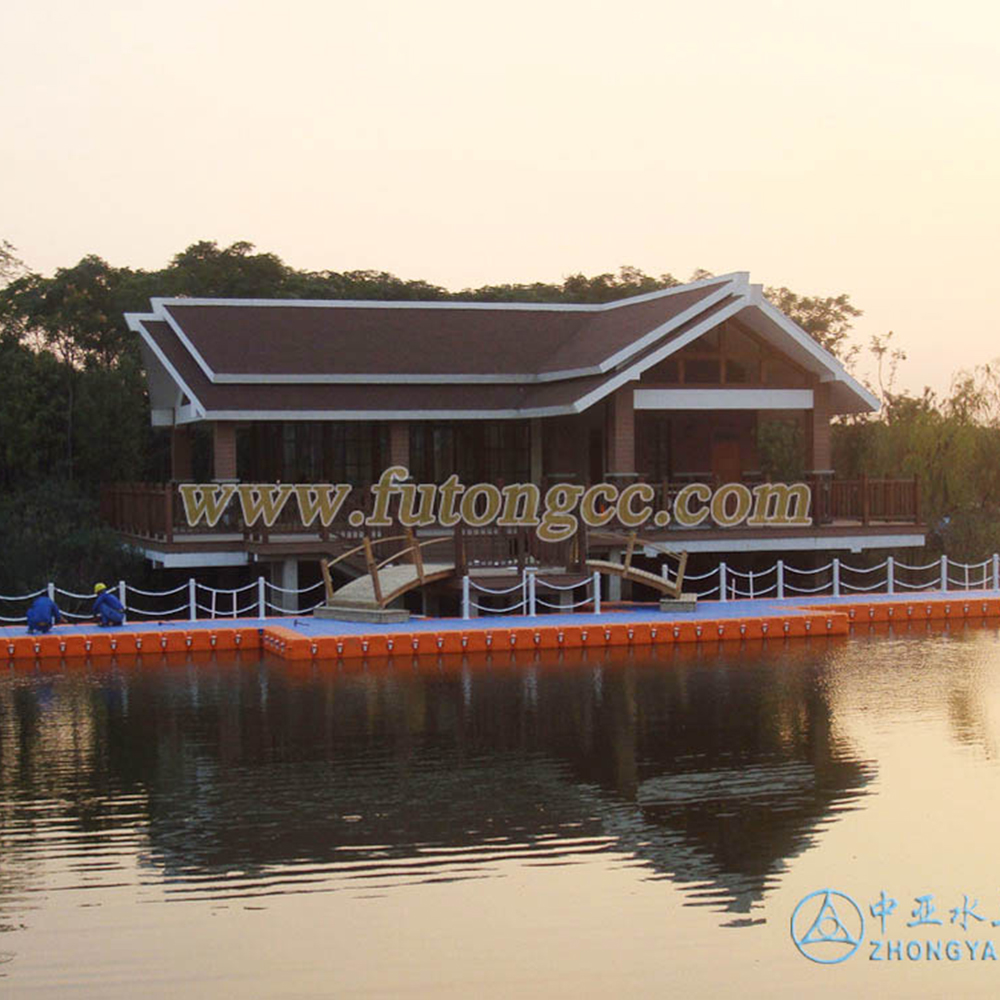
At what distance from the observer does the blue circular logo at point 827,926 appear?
11367mm

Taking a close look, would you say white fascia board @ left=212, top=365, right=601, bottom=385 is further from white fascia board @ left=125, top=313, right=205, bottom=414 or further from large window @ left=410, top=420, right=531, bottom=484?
large window @ left=410, top=420, right=531, bottom=484

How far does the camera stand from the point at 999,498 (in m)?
42.5

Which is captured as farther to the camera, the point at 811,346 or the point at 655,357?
the point at 811,346

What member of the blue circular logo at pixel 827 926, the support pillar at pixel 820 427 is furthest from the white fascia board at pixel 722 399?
the blue circular logo at pixel 827 926

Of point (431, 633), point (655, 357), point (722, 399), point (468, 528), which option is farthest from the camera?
point (722, 399)

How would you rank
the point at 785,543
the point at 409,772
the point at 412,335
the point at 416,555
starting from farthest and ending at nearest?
the point at 412,335, the point at 785,543, the point at 416,555, the point at 409,772

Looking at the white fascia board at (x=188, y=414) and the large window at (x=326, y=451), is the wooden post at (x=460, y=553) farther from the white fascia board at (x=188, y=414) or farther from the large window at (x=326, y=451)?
the large window at (x=326, y=451)

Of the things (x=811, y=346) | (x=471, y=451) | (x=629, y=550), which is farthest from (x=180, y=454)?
(x=811, y=346)

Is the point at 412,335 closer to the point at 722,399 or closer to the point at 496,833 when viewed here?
the point at 722,399

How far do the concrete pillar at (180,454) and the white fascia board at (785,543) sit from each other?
1077 cm

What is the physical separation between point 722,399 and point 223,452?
9.86m

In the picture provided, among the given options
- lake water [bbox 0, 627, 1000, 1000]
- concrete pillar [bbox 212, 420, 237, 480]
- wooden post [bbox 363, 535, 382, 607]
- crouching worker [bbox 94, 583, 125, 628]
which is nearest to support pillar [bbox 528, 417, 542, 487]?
concrete pillar [bbox 212, 420, 237, 480]

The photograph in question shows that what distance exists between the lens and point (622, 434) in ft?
104

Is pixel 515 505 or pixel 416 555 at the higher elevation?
pixel 515 505
